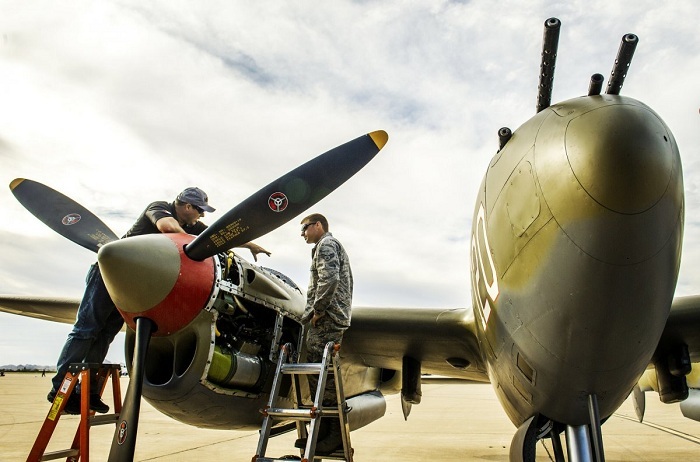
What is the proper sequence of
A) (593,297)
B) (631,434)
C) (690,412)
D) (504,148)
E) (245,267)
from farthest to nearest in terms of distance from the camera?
(631,434) → (690,412) → (245,267) → (504,148) → (593,297)

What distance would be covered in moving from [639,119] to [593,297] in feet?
3.03

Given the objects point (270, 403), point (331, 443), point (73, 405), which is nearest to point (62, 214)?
point (73, 405)

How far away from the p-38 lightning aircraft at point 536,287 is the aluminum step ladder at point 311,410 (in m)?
0.47

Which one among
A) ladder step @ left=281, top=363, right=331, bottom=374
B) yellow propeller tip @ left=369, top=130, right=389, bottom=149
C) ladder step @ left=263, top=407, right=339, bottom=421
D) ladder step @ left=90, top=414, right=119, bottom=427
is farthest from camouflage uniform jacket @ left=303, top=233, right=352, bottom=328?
ladder step @ left=90, top=414, right=119, bottom=427

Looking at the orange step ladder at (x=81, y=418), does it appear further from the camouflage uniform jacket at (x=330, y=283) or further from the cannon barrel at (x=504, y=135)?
the cannon barrel at (x=504, y=135)

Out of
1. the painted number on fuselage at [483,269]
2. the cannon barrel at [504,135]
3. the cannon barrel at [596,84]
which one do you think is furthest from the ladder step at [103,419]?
the cannon barrel at [596,84]

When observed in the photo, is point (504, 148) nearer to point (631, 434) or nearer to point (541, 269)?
point (541, 269)

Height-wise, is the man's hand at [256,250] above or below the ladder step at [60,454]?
above

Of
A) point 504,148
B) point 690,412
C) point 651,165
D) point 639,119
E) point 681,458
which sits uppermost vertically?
point 504,148

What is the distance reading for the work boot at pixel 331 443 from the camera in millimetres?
4352

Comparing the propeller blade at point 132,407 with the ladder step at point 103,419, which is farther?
the ladder step at point 103,419

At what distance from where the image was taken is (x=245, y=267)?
4.50 m

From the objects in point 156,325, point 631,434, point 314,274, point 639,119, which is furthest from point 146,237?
point 631,434

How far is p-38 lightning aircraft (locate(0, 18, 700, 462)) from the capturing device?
2.38m
